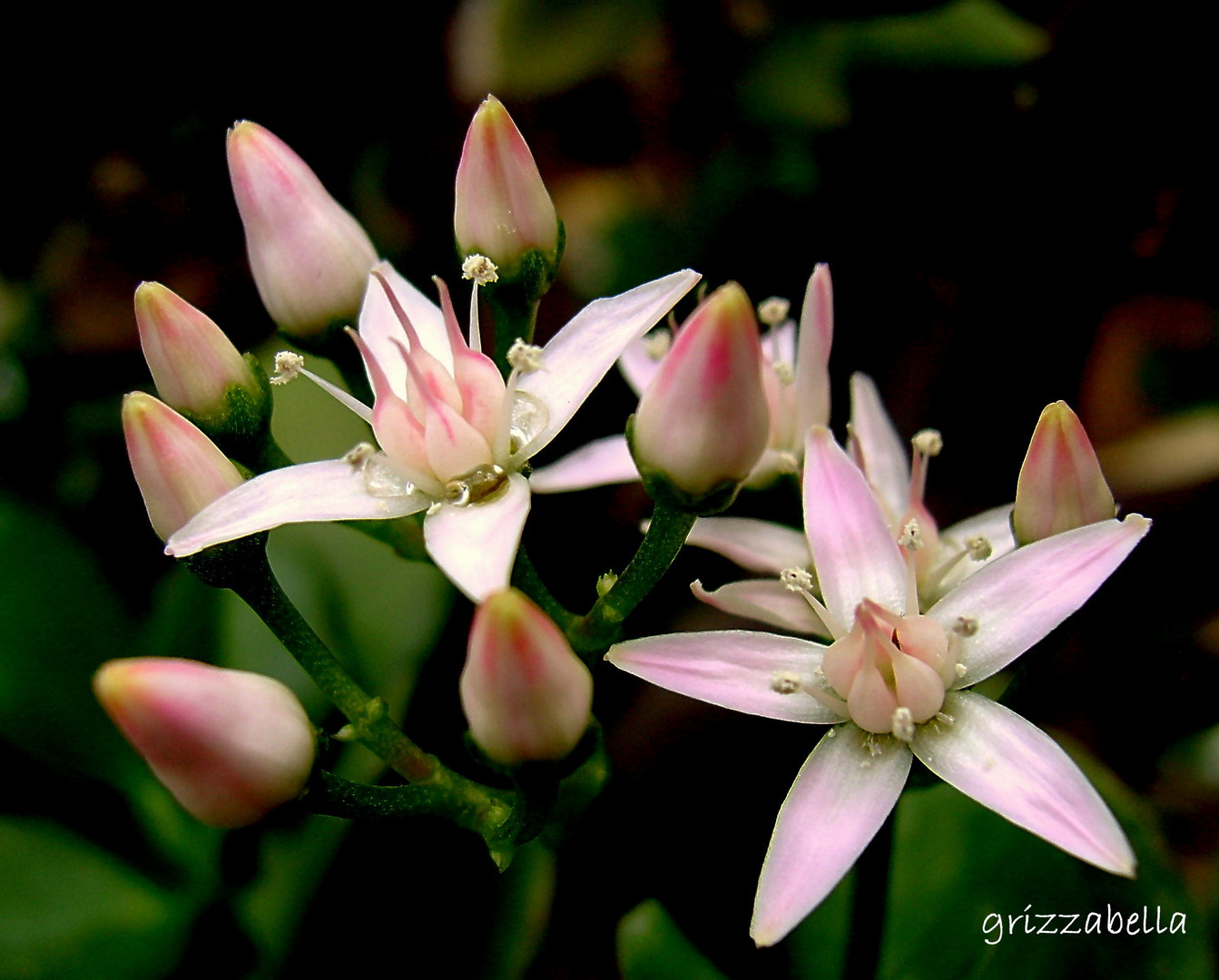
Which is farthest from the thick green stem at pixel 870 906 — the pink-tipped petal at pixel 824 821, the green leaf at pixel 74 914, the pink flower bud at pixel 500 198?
the green leaf at pixel 74 914

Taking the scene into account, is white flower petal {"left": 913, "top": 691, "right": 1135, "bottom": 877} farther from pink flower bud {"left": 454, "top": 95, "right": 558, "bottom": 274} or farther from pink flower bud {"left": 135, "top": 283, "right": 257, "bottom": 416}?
pink flower bud {"left": 135, "top": 283, "right": 257, "bottom": 416}

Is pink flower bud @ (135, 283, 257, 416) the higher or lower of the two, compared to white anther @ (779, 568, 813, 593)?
higher

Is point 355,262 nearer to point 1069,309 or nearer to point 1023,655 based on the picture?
point 1023,655

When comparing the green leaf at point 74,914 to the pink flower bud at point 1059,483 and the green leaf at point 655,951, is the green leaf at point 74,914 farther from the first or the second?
the pink flower bud at point 1059,483

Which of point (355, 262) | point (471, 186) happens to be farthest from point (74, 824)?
point (471, 186)

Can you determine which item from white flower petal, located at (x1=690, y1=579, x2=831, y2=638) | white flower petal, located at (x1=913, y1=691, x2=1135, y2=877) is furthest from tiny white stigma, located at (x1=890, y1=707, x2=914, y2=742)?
white flower petal, located at (x1=690, y1=579, x2=831, y2=638)

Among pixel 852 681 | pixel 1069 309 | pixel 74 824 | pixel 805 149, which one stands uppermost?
pixel 805 149

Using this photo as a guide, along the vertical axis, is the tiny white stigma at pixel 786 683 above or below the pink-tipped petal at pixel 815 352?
below
